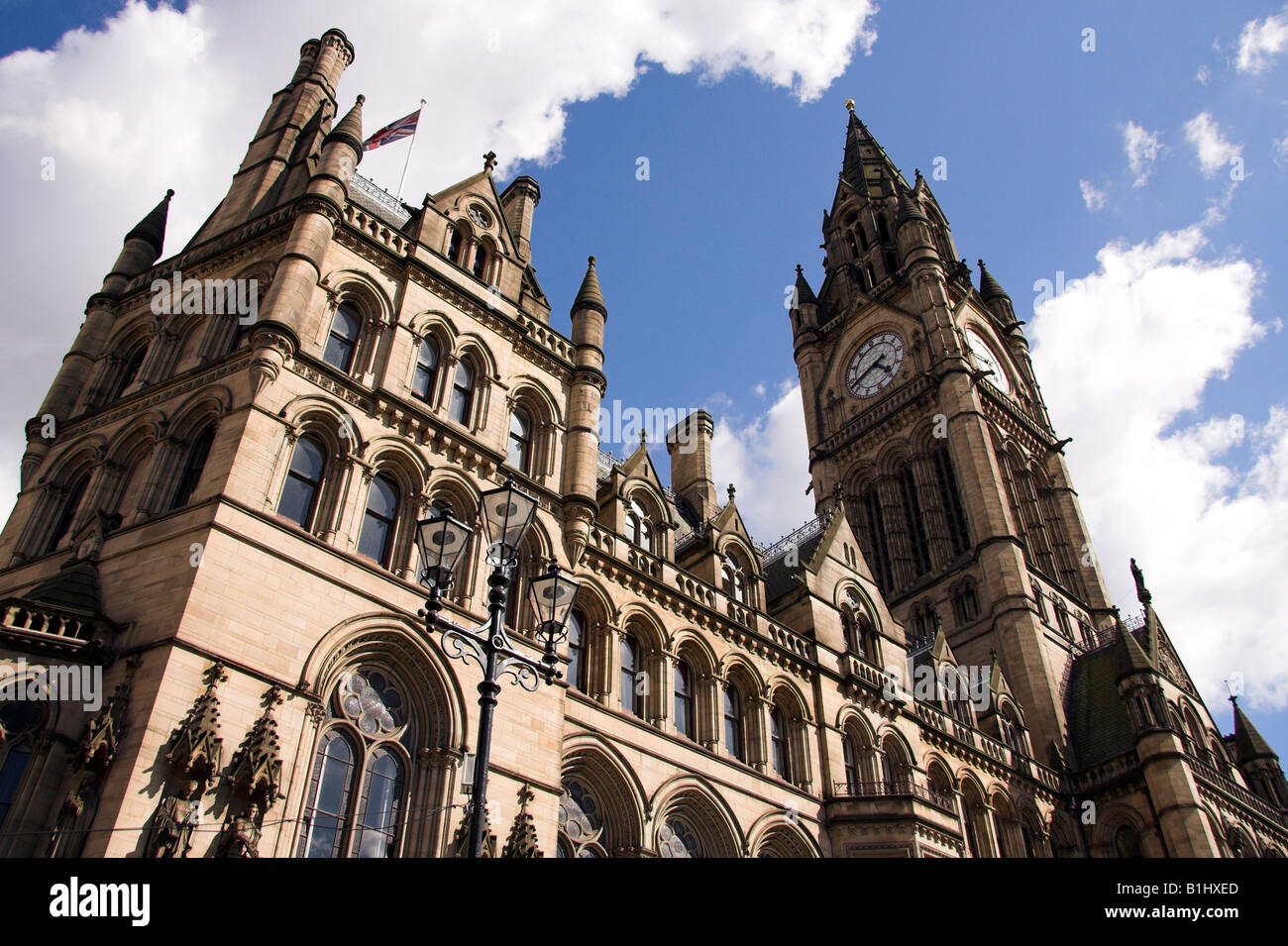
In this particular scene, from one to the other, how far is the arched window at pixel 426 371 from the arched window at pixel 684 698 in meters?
8.06

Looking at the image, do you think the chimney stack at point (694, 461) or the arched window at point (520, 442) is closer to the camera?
the arched window at point (520, 442)

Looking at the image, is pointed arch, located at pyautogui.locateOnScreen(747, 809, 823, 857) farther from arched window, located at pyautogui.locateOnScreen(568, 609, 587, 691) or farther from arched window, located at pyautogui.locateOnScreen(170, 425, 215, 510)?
arched window, located at pyautogui.locateOnScreen(170, 425, 215, 510)

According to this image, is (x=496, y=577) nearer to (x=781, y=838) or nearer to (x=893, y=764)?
(x=781, y=838)

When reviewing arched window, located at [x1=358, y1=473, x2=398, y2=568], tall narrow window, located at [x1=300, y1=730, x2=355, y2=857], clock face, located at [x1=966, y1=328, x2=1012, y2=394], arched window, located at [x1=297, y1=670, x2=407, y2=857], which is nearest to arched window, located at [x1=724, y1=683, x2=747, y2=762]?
arched window, located at [x1=297, y1=670, x2=407, y2=857]

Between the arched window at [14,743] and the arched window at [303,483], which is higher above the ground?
the arched window at [303,483]

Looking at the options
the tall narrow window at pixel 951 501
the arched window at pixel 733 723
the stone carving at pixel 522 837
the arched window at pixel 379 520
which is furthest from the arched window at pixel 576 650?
the tall narrow window at pixel 951 501

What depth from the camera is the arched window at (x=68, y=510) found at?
17.8m

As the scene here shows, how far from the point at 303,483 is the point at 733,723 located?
456 inches

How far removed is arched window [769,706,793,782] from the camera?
23.8 meters

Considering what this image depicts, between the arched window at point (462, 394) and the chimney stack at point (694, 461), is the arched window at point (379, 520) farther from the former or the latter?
the chimney stack at point (694, 461)

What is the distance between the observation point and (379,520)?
58.0 ft

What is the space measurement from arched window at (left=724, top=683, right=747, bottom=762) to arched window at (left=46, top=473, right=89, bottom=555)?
13973 millimetres

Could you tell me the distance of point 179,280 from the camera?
69.2 feet
